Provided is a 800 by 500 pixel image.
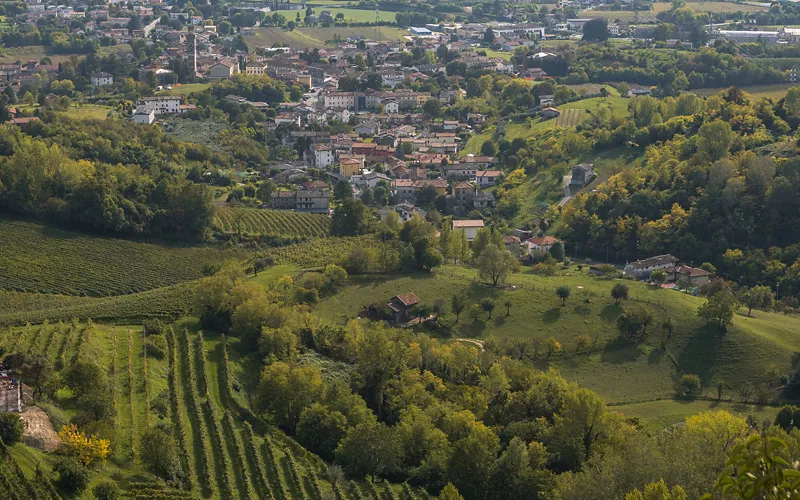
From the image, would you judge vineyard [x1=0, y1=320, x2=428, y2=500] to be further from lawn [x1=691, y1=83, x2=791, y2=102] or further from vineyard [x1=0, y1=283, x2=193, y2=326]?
lawn [x1=691, y1=83, x2=791, y2=102]

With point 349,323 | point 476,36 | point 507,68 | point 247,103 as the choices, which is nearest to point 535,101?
point 507,68

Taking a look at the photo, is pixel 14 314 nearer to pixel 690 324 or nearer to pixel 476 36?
pixel 690 324

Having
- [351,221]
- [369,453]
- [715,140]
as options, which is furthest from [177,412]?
[715,140]

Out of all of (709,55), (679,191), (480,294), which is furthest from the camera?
(709,55)

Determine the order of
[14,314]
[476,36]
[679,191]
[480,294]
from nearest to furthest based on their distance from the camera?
[14,314], [480,294], [679,191], [476,36]

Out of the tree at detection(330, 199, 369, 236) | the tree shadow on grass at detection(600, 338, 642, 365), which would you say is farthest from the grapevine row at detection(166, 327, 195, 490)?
the tree at detection(330, 199, 369, 236)

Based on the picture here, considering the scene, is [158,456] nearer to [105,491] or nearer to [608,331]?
[105,491]

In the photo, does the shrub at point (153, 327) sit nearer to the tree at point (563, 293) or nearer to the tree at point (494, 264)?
the tree at point (494, 264)
